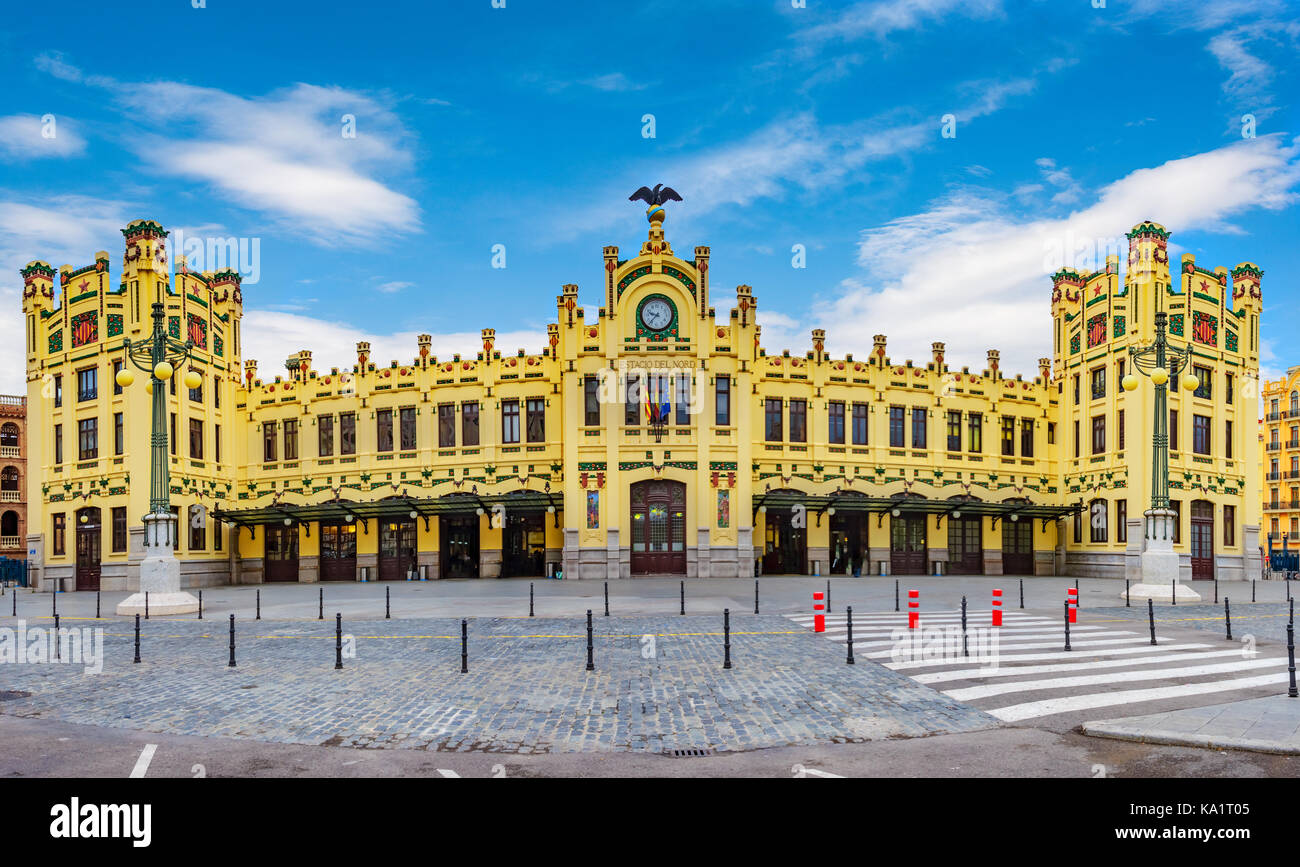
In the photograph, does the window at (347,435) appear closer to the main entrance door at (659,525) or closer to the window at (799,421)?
the main entrance door at (659,525)

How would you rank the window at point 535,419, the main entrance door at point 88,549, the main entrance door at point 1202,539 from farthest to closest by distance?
the window at point 535,419
the main entrance door at point 1202,539
the main entrance door at point 88,549

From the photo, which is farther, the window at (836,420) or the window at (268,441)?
the window at (268,441)

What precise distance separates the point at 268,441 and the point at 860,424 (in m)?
29.1

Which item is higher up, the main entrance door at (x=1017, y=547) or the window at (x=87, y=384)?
the window at (x=87, y=384)

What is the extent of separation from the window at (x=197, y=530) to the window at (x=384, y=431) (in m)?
8.42

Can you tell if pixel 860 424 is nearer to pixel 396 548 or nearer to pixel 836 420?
pixel 836 420

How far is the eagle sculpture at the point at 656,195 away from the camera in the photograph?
127 ft

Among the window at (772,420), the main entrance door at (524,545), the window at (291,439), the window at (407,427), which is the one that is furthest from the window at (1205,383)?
the window at (291,439)

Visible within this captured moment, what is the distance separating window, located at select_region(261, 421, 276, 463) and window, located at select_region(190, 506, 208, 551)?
4403 mm

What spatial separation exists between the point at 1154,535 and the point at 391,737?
24.6 m

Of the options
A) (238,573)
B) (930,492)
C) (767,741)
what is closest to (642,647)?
(767,741)

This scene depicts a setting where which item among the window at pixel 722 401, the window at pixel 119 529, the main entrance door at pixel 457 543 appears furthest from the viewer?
the main entrance door at pixel 457 543

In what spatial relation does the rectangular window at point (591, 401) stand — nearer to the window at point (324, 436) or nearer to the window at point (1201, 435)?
the window at point (324, 436)

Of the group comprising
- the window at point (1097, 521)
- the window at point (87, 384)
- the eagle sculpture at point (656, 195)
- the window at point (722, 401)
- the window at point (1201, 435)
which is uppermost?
the eagle sculpture at point (656, 195)
